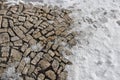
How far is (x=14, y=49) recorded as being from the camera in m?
4.62

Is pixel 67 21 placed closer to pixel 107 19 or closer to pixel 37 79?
pixel 107 19

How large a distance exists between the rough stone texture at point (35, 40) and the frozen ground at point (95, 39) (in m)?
0.18

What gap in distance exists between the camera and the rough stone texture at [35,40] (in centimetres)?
444

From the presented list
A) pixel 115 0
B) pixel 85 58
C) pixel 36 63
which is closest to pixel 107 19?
pixel 115 0

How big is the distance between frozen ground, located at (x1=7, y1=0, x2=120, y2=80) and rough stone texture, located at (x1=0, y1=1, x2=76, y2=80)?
18 cm

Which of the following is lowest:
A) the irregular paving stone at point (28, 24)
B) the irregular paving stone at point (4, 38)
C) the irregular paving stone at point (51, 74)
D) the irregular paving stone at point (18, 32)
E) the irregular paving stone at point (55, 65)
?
the irregular paving stone at point (51, 74)

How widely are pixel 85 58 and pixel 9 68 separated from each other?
133 centimetres

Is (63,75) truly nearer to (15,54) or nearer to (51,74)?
(51,74)

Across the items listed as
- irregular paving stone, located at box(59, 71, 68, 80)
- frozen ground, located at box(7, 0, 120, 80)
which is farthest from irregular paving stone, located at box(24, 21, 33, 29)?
irregular paving stone, located at box(59, 71, 68, 80)

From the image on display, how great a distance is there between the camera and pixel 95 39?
491 cm

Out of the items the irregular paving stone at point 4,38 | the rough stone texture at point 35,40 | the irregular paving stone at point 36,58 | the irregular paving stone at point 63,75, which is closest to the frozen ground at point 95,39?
the irregular paving stone at point 63,75

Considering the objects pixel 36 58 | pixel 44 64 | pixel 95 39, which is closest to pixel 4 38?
pixel 36 58

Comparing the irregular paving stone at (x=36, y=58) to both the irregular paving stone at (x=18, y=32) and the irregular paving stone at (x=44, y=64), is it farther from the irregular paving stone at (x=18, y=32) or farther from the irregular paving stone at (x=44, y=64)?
the irregular paving stone at (x=18, y=32)

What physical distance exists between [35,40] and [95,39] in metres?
1.13
